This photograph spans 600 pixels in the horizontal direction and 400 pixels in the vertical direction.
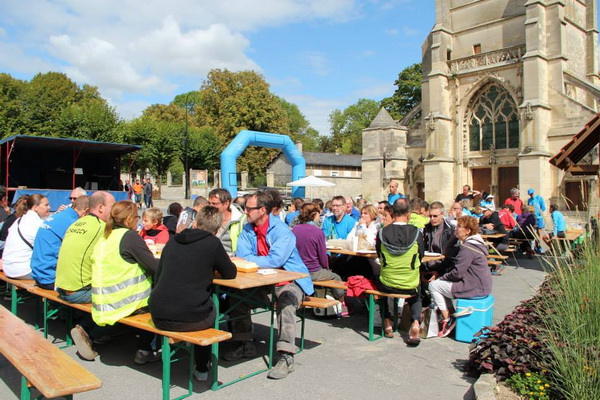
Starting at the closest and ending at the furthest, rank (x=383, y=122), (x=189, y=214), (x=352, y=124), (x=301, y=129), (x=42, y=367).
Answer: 1. (x=42, y=367)
2. (x=189, y=214)
3. (x=383, y=122)
4. (x=352, y=124)
5. (x=301, y=129)

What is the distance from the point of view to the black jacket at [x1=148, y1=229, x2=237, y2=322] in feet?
13.0

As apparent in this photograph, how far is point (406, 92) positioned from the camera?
42.9 m

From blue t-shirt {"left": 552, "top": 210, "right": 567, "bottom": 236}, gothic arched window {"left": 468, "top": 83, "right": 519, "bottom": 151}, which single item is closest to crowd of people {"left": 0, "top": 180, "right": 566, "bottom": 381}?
blue t-shirt {"left": 552, "top": 210, "right": 567, "bottom": 236}

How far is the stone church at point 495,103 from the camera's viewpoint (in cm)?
2420

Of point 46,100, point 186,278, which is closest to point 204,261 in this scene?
point 186,278

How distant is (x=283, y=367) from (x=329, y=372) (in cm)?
48

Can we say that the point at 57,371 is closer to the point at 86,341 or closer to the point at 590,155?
the point at 86,341

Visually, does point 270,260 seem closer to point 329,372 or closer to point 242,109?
point 329,372

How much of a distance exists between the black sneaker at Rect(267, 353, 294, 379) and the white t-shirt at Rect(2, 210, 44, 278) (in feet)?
12.0

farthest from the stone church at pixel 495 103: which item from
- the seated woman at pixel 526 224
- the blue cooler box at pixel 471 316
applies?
the blue cooler box at pixel 471 316

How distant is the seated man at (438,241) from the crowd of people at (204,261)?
0.02 m

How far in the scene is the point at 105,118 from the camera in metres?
36.4

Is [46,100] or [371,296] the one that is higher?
[46,100]

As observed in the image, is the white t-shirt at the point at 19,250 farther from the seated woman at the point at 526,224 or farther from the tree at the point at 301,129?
the tree at the point at 301,129
